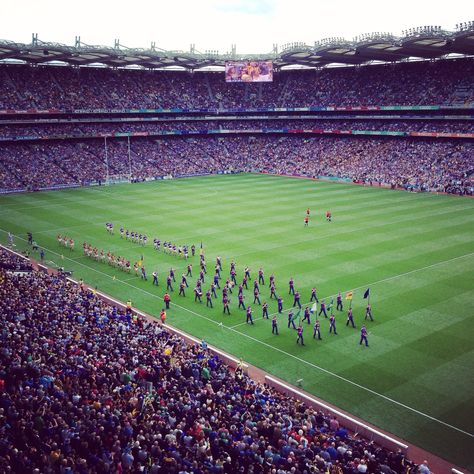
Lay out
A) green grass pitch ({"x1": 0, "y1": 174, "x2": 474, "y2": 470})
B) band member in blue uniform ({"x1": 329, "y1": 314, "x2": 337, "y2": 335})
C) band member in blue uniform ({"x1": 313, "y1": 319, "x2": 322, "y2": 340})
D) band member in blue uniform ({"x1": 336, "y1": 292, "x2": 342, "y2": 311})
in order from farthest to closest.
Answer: band member in blue uniform ({"x1": 336, "y1": 292, "x2": 342, "y2": 311}) → band member in blue uniform ({"x1": 329, "y1": 314, "x2": 337, "y2": 335}) → band member in blue uniform ({"x1": 313, "y1": 319, "x2": 322, "y2": 340}) → green grass pitch ({"x1": 0, "y1": 174, "x2": 474, "y2": 470})

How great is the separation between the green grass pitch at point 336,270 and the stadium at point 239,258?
14cm

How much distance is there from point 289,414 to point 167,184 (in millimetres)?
58963

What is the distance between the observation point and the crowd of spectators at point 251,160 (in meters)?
66.8

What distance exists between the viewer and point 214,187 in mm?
68688

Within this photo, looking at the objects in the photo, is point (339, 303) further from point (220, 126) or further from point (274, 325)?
point (220, 126)

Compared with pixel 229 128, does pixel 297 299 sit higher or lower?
lower

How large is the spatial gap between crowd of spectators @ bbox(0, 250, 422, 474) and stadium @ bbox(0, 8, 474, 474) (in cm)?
7

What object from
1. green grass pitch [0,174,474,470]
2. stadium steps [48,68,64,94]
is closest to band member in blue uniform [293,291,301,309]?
green grass pitch [0,174,474,470]

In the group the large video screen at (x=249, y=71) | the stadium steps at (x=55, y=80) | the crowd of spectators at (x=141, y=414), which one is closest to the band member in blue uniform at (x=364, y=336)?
the crowd of spectators at (x=141, y=414)

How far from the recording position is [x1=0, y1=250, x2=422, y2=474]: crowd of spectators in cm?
1212

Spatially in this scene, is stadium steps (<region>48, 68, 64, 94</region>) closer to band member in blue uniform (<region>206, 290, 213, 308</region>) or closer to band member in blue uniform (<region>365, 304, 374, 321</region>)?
band member in blue uniform (<region>206, 290, 213, 308</region>)

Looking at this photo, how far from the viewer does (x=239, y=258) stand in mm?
35969

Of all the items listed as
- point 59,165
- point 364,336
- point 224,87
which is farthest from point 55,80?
point 364,336

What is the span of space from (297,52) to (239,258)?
157ft
